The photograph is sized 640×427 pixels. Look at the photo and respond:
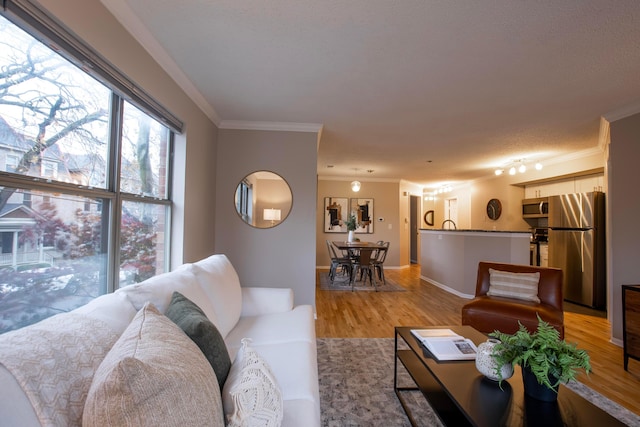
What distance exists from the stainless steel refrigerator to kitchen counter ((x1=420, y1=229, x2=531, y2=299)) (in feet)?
2.35

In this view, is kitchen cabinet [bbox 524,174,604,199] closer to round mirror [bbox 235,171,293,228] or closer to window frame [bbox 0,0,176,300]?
round mirror [bbox 235,171,293,228]

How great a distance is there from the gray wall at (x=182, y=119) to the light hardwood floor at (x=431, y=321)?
5.60ft

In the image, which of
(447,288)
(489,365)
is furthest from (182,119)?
(447,288)

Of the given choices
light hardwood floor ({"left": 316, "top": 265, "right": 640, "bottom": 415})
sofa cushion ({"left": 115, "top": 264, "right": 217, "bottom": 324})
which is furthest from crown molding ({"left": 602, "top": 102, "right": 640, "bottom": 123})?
sofa cushion ({"left": 115, "top": 264, "right": 217, "bottom": 324})

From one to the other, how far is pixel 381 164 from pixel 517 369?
4.78m

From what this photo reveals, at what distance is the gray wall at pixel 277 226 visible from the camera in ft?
11.8

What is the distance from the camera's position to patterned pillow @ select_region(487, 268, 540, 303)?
291 cm

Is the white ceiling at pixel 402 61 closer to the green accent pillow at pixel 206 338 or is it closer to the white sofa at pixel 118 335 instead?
the white sofa at pixel 118 335

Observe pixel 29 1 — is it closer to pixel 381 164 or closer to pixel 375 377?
pixel 375 377

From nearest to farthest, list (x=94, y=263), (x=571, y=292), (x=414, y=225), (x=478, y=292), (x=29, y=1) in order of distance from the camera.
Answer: (x=29, y=1) < (x=94, y=263) < (x=478, y=292) < (x=571, y=292) < (x=414, y=225)

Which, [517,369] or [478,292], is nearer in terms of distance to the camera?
[517,369]

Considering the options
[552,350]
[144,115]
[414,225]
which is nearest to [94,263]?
[144,115]

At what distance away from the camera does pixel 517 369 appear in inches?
61.9

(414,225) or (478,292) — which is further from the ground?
(414,225)
